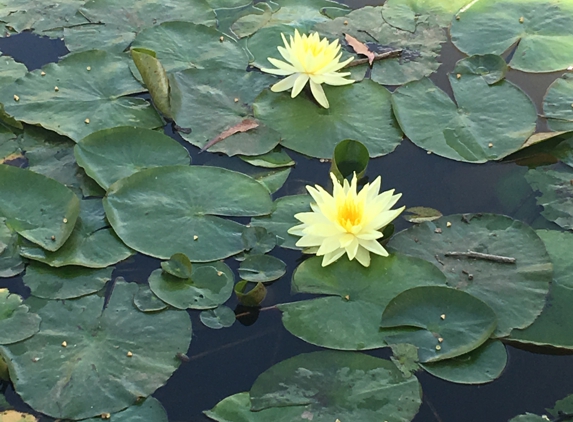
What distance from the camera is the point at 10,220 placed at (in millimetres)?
2193

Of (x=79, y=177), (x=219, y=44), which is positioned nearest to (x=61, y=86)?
(x=79, y=177)

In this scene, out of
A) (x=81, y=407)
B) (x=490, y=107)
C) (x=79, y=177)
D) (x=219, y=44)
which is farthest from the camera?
(x=219, y=44)

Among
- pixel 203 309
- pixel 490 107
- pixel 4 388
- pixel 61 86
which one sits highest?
pixel 490 107

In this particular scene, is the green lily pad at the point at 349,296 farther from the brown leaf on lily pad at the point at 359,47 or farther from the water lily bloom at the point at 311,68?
the brown leaf on lily pad at the point at 359,47

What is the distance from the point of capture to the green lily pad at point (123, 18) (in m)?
3.07

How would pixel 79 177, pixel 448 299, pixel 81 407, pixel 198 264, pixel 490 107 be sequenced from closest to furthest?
1. pixel 81 407
2. pixel 448 299
3. pixel 198 264
4. pixel 79 177
5. pixel 490 107

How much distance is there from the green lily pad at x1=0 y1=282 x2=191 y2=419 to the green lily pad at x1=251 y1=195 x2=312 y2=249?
463 millimetres

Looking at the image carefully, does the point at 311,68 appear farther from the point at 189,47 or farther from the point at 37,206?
the point at 37,206

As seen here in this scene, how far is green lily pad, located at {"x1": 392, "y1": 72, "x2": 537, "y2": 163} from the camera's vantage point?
98.4 inches

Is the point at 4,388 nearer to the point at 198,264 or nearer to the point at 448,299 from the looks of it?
the point at 198,264

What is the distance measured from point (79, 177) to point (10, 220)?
334 millimetres

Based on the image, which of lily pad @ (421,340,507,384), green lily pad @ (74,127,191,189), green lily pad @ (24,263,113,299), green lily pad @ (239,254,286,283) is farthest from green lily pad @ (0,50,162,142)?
lily pad @ (421,340,507,384)

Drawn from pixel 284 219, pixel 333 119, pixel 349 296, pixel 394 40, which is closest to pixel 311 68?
pixel 333 119

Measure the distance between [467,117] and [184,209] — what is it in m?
1.32
